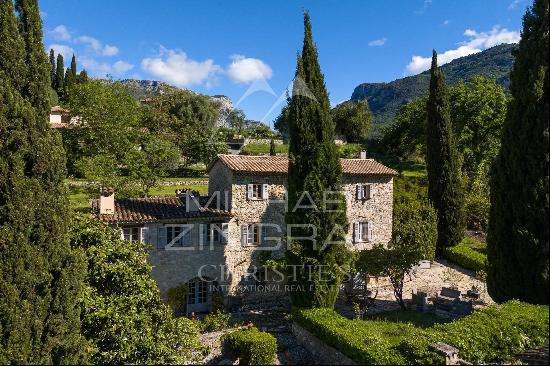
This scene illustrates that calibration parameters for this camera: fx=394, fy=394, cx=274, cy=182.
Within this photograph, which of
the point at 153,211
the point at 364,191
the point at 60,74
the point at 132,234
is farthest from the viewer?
the point at 60,74

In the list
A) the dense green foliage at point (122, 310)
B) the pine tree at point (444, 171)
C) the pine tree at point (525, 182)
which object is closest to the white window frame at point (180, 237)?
the dense green foliage at point (122, 310)

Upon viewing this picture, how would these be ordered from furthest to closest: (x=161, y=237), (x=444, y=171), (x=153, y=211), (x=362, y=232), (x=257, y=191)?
(x=444, y=171) < (x=362, y=232) < (x=257, y=191) < (x=153, y=211) < (x=161, y=237)

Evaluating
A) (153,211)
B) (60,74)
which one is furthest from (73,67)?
(153,211)

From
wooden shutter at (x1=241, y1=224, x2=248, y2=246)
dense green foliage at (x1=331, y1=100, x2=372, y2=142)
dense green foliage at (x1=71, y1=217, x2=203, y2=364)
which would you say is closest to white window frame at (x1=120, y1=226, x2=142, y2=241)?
dense green foliage at (x1=71, y1=217, x2=203, y2=364)

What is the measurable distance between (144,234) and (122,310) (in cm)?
746

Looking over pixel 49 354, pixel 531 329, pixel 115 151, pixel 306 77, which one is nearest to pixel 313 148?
pixel 306 77

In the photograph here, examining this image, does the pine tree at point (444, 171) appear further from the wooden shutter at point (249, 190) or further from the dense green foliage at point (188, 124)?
the dense green foliage at point (188, 124)

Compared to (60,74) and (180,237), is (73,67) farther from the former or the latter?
(180,237)

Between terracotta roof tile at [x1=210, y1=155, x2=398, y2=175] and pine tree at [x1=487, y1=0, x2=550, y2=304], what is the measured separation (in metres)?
11.4

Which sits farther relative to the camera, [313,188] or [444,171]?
[444,171]

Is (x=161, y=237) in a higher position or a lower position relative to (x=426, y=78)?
lower

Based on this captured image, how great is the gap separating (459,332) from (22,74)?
14.6 meters

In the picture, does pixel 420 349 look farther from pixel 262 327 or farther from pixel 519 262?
pixel 262 327

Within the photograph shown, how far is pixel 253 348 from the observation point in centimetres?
1437
